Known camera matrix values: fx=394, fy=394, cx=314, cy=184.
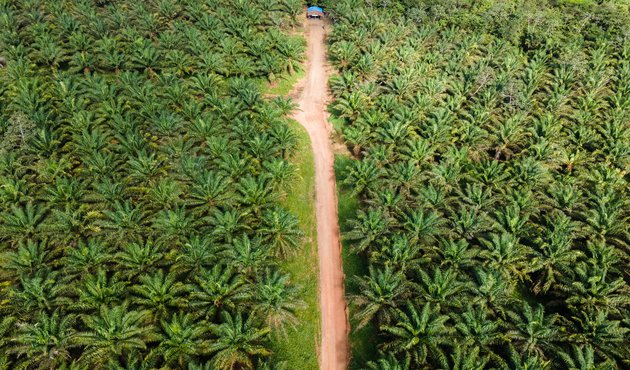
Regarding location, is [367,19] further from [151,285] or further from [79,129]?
[151,285]

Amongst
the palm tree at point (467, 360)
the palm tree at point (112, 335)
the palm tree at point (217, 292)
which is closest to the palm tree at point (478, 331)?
the palm tree at point (467, 360)

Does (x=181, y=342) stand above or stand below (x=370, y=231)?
below

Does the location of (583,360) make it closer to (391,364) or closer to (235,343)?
(391,364)

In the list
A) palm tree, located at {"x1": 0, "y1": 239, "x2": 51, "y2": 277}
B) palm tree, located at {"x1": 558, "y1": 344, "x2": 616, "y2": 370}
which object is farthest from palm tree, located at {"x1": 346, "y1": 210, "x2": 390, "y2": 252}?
palm tree, located at {"x1": 0, "y1": 239, "x2": 51, "y2": 277}

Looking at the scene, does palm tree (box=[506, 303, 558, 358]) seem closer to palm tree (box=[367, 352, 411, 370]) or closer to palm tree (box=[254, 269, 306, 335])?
palm tree (box=[367, 352, 411, 370])

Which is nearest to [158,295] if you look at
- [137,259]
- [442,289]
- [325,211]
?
[137,259]

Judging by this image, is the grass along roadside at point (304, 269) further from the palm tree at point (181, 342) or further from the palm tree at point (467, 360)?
the palm tree at point (467, 360)
